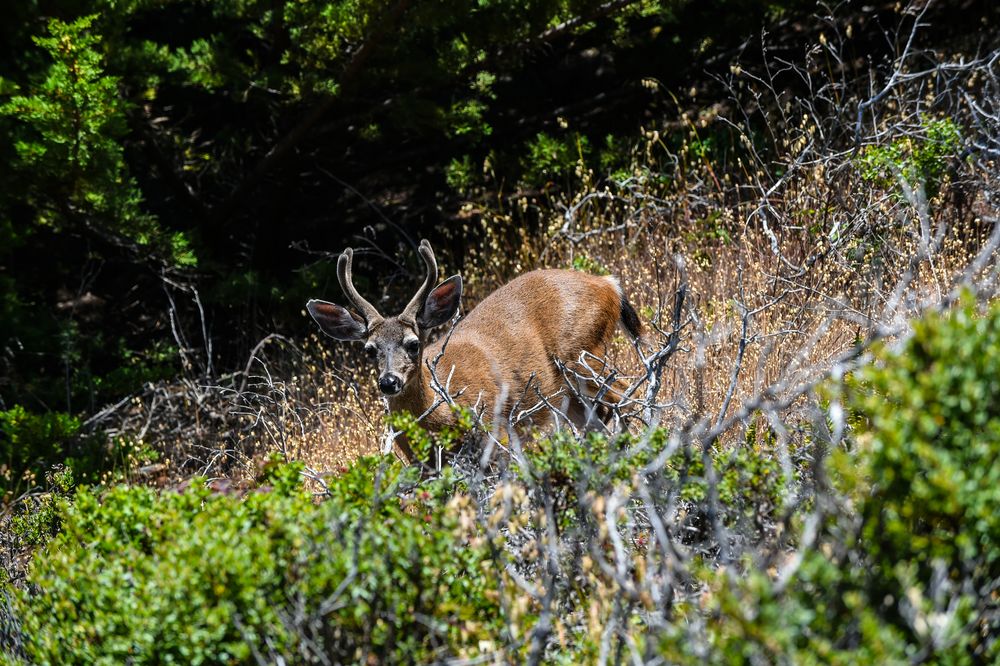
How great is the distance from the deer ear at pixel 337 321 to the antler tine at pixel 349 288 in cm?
6

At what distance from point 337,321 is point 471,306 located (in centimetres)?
189

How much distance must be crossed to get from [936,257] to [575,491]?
347 centimetres

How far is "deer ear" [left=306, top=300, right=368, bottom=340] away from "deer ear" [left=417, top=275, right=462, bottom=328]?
1.18 ft

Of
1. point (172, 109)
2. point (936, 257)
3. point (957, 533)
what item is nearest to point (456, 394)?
point (936, 257)

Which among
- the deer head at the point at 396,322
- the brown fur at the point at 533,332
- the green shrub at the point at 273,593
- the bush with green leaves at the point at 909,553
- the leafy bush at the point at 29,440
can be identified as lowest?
the brown fur at the point at 533,332

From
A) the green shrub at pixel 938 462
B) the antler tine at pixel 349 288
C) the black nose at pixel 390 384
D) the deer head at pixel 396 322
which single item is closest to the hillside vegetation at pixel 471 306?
the green shrub at pixel 938 462

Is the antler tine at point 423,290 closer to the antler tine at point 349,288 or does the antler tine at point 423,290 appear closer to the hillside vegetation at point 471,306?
the antler tine at point 349,288

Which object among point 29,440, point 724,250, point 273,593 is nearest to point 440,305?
point 724,250

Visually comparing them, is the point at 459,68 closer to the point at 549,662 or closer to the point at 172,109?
the point at 172,109

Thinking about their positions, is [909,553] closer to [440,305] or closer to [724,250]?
[440,305]

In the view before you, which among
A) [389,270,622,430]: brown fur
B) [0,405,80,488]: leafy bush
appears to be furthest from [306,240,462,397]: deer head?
[0,405,80,488]: leafy bush

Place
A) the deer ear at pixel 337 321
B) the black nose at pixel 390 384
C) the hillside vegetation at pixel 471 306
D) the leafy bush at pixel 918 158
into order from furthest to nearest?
1. the leafy bush at pixel 918 158
2. the deer ear at pixel 337 321
3. the black nose at pixel 390 384
4. the hillside vegetation at pixel 471 306

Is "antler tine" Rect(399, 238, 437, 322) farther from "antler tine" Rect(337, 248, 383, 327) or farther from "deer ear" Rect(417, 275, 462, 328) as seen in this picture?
"antler tine" Rect(337, 248, 383, 327)

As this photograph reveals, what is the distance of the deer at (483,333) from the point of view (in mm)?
6098
